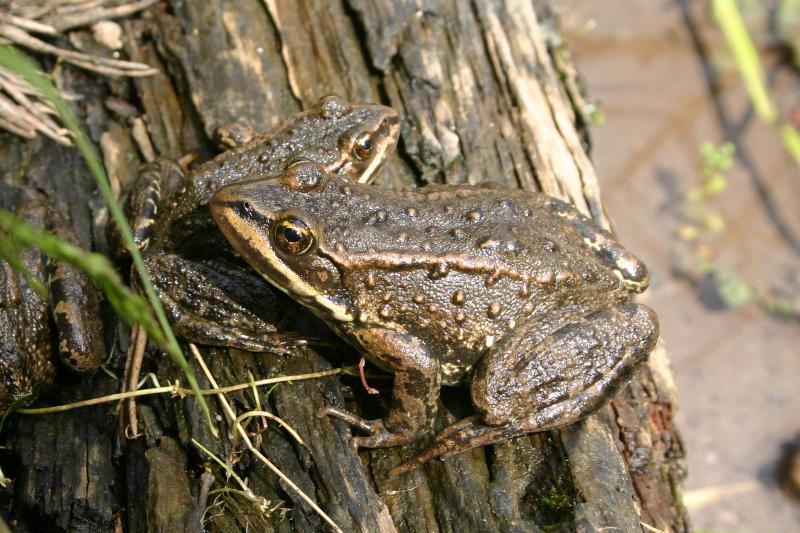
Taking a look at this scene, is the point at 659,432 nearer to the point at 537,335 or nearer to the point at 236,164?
the point at 537,335

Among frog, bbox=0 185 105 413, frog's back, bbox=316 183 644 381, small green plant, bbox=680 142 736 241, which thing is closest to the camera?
frog's back, bbox=316 183 644 381

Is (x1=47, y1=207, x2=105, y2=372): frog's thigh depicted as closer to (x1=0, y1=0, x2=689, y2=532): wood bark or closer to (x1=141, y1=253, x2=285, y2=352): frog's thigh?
(x1=0, y1=0, x2=689, y2=532): wood bark

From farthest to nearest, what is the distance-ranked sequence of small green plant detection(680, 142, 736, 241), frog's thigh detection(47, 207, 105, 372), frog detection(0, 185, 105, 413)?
small green plant detection(680, 142, 736, 241) → frog's thigh detection(47, 207, 105, 372) → frog detection(0, 185, 105, 413)

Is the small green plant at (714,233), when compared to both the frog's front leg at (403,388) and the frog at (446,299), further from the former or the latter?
the frog's front leg at (403,388)

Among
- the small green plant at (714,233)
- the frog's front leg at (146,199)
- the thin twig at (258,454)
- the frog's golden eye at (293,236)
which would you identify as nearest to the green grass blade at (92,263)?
the frog's golden eye at (293,236)

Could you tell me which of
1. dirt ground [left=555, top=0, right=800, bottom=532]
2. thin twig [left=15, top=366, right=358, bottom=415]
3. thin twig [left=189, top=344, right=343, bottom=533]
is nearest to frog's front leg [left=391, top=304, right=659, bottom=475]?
thin twig [left=189, top=344, right=343, bottom=533]

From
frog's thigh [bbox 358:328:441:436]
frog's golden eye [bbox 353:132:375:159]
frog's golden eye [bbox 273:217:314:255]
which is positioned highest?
frog's golden eye [bbox 353:132:375:159]
